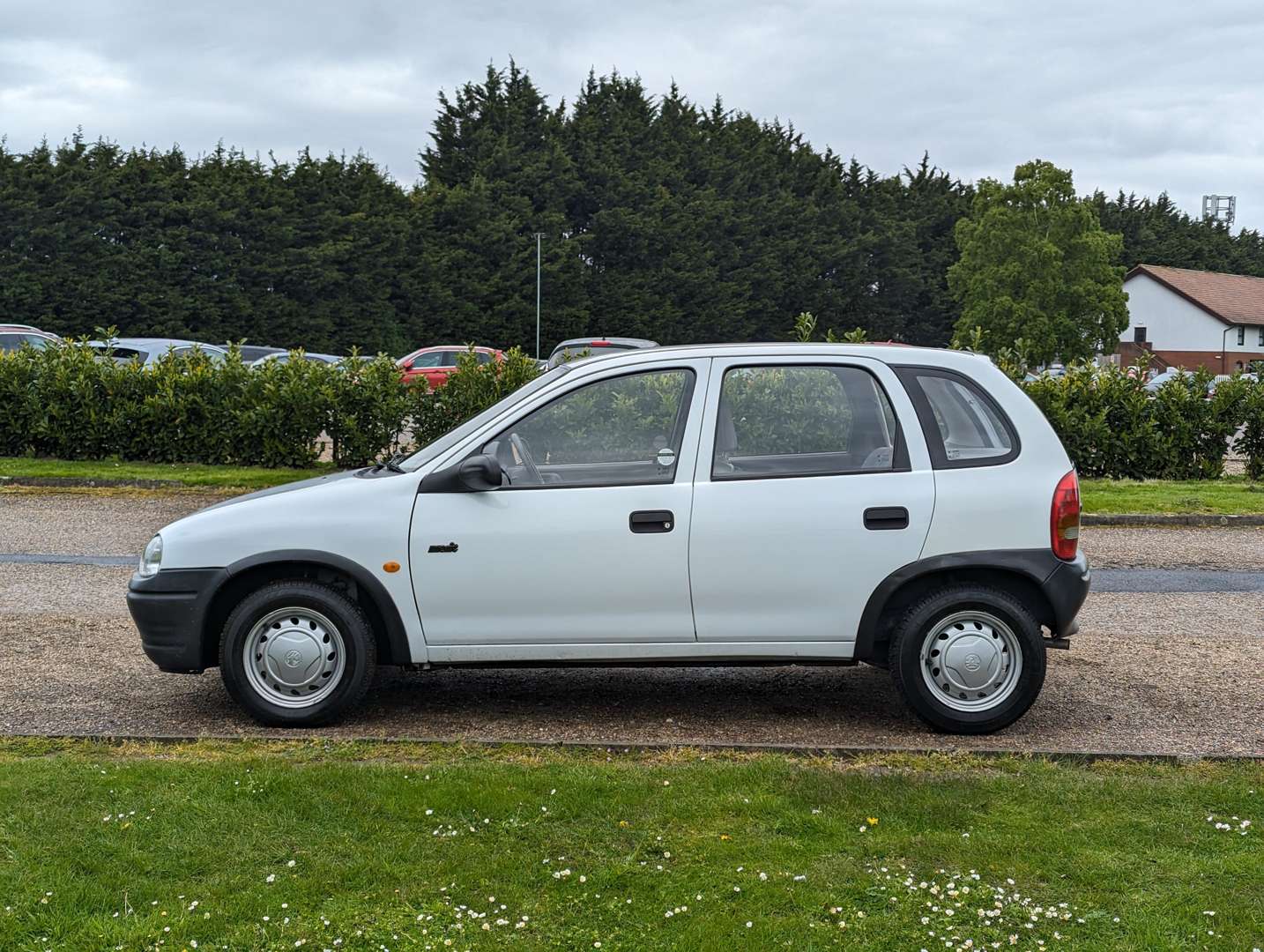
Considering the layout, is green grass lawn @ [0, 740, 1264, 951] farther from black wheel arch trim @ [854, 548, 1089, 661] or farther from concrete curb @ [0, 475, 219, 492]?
concrete curb @ [0, 475, 219, 492]

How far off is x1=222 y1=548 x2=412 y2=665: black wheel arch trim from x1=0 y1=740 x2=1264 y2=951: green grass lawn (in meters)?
0.57

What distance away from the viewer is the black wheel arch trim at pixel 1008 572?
5992 millimetres

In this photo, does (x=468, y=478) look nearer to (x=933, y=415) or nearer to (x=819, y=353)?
(x=819, y=353)

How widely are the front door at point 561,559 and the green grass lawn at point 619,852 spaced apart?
63 cm

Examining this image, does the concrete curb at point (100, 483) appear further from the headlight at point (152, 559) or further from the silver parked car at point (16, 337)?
the silver parked car at point (16, 337)

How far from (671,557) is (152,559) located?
7.77ft

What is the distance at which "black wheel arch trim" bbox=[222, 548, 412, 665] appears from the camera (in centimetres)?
602

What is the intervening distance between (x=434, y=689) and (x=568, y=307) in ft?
194

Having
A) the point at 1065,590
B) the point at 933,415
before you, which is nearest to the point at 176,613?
the point at 933,415

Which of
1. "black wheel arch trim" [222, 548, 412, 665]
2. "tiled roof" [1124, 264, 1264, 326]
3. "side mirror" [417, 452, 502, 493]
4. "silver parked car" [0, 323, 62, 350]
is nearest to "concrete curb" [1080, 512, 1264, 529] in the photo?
"side mirror" [417, 452, 502, 493]

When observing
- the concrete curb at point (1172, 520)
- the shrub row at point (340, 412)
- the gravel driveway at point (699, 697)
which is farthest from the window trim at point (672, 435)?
the shrub row at point (340, 412)

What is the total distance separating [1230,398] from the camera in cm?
1739

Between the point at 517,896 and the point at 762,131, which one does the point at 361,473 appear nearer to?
the point at 517,896

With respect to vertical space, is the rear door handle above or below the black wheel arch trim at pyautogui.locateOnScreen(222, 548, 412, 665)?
above
